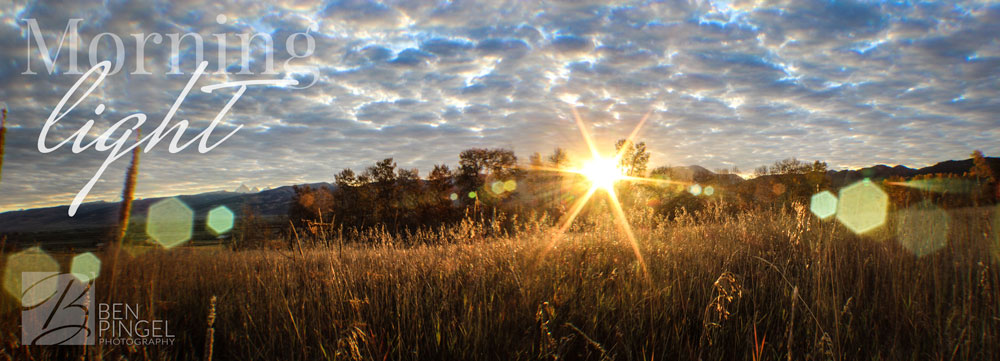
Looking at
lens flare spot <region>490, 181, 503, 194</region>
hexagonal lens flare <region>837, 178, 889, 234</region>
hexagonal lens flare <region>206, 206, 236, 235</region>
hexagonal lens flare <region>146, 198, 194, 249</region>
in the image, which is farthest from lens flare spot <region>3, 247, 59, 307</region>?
hexagonal lens flare <region>206, 206, 236, 235</region>

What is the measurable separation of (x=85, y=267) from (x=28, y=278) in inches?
70.2

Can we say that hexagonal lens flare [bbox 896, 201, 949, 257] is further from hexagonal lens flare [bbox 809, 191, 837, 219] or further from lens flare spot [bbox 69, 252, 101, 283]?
lens flare spot [bbox 69, 252, 101, 283]

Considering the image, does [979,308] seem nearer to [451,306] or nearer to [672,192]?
[451,306]

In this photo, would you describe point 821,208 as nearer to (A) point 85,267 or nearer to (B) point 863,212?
(B) point 863,212

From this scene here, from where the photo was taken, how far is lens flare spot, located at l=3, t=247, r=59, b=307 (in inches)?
170

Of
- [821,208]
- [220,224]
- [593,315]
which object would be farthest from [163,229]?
[220,224]

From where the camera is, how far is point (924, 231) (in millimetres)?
6051

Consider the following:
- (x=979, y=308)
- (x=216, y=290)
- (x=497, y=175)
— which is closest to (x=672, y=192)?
(x=497, y=175)

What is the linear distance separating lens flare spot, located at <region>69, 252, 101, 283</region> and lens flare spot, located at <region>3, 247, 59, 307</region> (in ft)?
0.80

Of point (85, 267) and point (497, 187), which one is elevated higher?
point (497, 187)

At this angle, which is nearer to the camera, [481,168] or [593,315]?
[593,315]

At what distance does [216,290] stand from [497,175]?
166 feet

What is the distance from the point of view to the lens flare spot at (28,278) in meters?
4.31

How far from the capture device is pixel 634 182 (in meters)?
42.4
